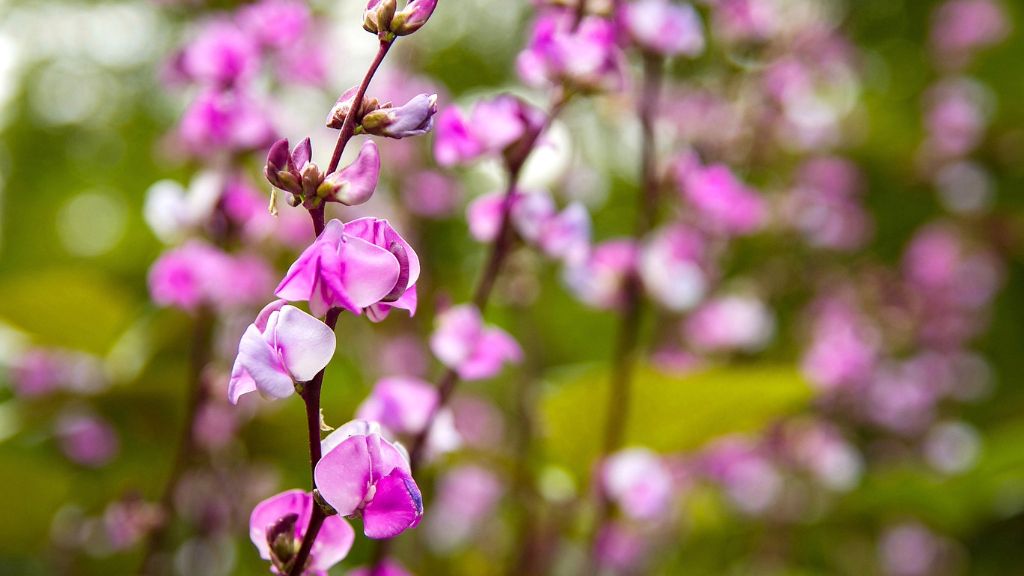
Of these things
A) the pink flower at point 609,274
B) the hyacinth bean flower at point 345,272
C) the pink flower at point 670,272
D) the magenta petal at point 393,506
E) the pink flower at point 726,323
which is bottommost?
the pink flower at point 726,323

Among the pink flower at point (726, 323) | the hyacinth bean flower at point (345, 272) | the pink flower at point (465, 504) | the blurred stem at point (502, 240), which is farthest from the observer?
the pink flower at point (465, 504)

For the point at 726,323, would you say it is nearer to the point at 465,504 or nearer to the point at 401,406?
the point at 465,504

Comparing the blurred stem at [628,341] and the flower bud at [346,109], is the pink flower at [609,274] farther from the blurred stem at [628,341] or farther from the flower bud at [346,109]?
the flower bud at [346,109]

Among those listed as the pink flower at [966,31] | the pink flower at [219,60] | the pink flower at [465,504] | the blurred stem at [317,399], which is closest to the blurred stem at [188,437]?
the pink flower at [219,60]

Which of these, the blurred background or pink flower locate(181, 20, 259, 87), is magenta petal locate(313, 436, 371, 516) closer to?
the blurred background

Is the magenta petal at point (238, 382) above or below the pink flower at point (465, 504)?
above

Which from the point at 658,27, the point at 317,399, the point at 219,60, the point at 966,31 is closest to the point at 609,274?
the point at 658,27
